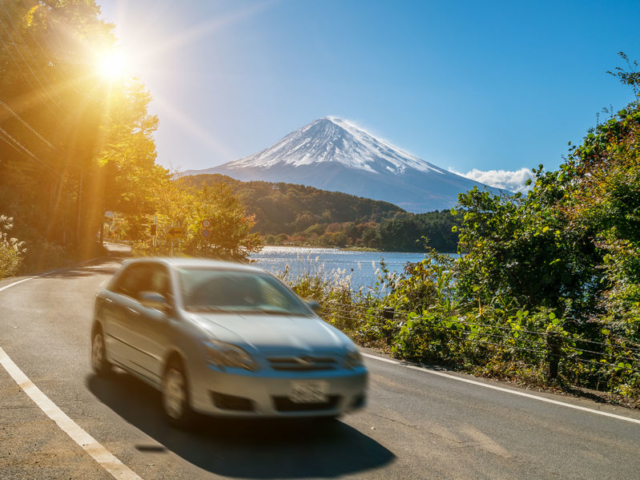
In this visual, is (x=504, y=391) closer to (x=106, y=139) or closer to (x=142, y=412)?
(x=142, y=412)

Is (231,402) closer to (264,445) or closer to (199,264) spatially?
(264,445)

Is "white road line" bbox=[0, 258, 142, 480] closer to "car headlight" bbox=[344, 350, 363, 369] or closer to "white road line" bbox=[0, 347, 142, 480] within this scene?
"white road line" bbox=[0, 347, 142, 480]

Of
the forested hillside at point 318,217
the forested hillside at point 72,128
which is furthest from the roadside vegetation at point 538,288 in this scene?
the forested hillside at point 318,217

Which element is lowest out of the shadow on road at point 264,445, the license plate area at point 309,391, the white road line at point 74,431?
the white road line at point 74,431

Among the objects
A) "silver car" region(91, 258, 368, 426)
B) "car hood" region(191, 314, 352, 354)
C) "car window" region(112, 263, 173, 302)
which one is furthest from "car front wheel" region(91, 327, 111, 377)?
"car hood" region(191, 314, 352, 354)

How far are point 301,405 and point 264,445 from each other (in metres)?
A: 0.45

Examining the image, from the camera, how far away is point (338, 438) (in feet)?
16.8

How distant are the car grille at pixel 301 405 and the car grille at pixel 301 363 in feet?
0.81

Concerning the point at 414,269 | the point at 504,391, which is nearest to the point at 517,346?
the point at 504,391

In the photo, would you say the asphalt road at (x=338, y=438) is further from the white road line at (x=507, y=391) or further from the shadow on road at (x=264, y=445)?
the white road line at (x=507, y=391)

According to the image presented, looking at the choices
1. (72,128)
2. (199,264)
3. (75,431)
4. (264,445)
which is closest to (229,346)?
(264,445)

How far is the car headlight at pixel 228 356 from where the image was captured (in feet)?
15.4

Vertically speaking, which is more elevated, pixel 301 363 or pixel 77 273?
pixel 301 363

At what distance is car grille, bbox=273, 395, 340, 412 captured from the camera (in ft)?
15.4
